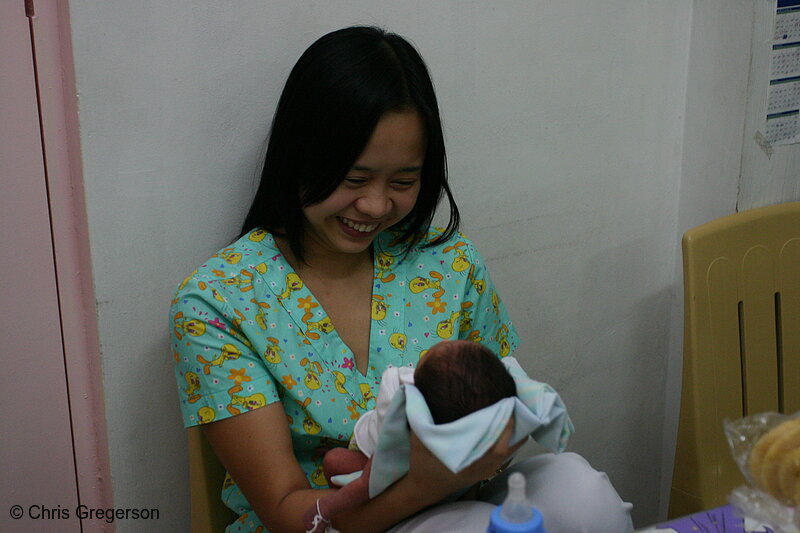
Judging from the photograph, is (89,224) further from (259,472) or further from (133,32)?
(259,472)

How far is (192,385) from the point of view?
122cm

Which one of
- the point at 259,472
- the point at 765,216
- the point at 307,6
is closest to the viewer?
the point at 259,472

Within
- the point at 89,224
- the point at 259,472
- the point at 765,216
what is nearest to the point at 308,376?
the point at 259,472

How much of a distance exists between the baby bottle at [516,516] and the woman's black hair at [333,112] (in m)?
0.66

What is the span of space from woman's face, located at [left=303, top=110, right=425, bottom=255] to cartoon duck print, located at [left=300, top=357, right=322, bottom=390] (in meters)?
0.19

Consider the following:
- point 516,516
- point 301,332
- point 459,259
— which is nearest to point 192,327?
point 301,332

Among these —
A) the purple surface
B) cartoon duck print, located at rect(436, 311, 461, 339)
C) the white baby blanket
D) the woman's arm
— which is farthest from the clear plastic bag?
cartoon duck print, located at rect(436, 311, 461, 339)

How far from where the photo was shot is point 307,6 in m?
1.44

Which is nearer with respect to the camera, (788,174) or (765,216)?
(765,216)

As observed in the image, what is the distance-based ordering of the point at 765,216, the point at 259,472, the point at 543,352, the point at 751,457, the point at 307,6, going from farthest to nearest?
the point at 543,352
the point at 765,216
the point at 307,6
the point at 259,472
the point at 751,457

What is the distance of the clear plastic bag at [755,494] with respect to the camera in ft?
2.68

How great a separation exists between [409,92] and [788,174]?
4.06 ft

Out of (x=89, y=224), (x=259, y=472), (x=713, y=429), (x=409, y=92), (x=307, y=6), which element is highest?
(x=307, y=6)

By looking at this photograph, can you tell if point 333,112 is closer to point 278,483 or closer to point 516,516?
point 278,483
